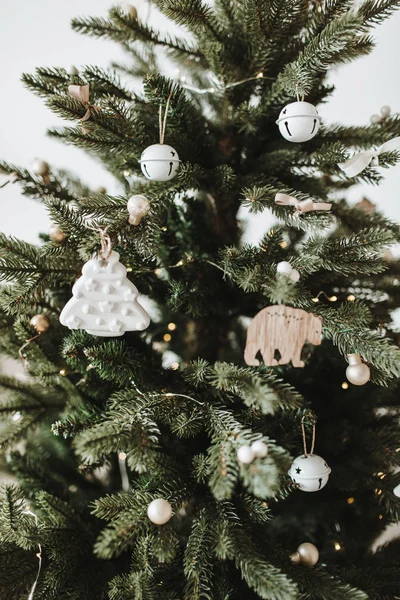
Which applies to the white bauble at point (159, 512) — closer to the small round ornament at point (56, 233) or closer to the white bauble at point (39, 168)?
the small round ornament at point (56, 233)

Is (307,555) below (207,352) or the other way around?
below

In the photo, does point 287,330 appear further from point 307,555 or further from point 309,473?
Answer: point 307,555

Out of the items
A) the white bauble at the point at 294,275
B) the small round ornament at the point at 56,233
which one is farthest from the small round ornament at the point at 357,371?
the small round ornament at the point at 56,233

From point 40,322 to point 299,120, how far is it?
441mm

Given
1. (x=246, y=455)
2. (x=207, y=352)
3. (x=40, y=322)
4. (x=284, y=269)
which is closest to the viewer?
(x=246, y=455)

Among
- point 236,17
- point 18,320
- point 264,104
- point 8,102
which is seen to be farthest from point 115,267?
point 8,102

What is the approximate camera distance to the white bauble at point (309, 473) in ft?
1.90

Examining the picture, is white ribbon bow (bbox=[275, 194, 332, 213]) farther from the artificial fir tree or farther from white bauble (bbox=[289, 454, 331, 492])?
white bauble (bbox=[289, 454, 331, 492])

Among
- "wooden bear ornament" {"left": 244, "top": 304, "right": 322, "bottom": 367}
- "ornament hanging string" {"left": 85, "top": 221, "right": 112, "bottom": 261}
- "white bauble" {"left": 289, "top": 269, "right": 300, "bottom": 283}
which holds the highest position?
"ornament hanging string" {"left": 85, "top": 221, "right": 112, "bottom": 261}

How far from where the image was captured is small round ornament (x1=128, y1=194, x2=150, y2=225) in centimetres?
57

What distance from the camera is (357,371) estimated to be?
21.6 inches

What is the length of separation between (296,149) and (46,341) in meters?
0.47

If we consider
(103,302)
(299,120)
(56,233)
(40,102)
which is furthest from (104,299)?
(40,102)

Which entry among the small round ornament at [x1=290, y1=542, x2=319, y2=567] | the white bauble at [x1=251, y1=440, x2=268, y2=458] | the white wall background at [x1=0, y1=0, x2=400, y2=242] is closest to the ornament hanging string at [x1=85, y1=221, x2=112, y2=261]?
the white bauble at [x1=251, y1=440, x2=268, y2=458]
